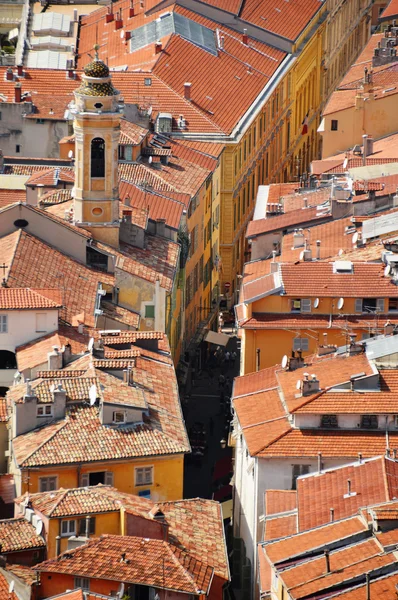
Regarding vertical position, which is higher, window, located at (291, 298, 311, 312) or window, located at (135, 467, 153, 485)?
window, located at (291, 298, 311, 312)

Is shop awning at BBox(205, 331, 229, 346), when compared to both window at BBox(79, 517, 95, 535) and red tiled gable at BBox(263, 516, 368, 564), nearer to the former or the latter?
window at BBox(79, 517, 95, 535)

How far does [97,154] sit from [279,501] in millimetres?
34102

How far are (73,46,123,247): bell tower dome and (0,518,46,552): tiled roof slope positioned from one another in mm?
37510

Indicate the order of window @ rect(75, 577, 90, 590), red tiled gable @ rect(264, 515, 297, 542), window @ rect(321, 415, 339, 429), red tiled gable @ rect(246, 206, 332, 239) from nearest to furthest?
1. window @ rect(75, 577, 90, 590)
2. red tiled gable @ rect(264, 515, 297, 542)
3. window @ rect(321, 415, 339, 429)
4. red tiled gable @ rect(246, 206, 332, 239)

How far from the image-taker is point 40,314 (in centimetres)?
11831

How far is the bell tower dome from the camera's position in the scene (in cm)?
13212

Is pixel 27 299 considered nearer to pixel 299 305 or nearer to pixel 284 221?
pixel 299 305

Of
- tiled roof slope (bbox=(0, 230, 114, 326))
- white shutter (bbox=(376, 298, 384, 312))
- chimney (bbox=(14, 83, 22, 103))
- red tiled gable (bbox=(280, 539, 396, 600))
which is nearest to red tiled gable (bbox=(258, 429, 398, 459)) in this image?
red tiled gable (bbox=(280, 539, 396, 600))

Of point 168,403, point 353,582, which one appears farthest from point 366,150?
point 353,582

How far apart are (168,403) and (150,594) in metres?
21.3

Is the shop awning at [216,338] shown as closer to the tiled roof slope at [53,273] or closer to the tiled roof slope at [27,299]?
the tiled roof slope at [53,273]

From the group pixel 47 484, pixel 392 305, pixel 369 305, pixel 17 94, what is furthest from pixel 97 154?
pixel 17 94

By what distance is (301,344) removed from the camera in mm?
123438

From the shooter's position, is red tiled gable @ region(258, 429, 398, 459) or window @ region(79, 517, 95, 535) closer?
window @ region(79, 517, 95, 535)
